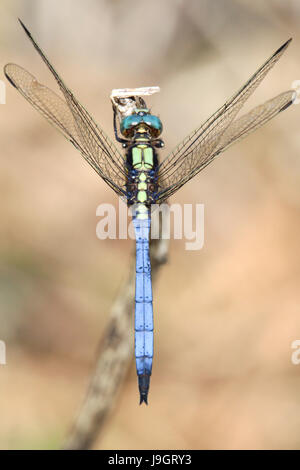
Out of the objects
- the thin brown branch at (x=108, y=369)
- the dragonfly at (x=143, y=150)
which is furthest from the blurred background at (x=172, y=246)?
the dragonfly at (x=143, y=150)

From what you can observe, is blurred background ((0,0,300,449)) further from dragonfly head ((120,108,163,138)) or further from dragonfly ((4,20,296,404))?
dragonfly ((4,20,296,404))

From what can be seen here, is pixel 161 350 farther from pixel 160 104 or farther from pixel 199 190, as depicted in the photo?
pixel 160 104

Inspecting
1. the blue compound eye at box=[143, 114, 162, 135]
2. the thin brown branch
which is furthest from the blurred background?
the blue compound eye at box=[143, 114, 162, 135]

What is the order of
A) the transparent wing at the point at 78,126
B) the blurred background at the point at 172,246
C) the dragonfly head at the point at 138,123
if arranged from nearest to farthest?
the transparent wing at the point at 78,126 < the dragonfly head at the point at 138,123 < the blurred background at the point at 172,246

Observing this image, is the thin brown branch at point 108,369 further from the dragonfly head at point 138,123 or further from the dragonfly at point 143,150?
the dragonfly head at point 138,123

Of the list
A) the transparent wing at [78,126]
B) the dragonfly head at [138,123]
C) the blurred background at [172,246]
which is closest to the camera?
the transparent wing at [78,126]

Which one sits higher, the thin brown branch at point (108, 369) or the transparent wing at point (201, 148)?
the transparent wing at point (201, 148)

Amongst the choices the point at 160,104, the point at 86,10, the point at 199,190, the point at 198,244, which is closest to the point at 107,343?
the point at 198,244

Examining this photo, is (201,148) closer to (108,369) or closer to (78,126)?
(78,126)
